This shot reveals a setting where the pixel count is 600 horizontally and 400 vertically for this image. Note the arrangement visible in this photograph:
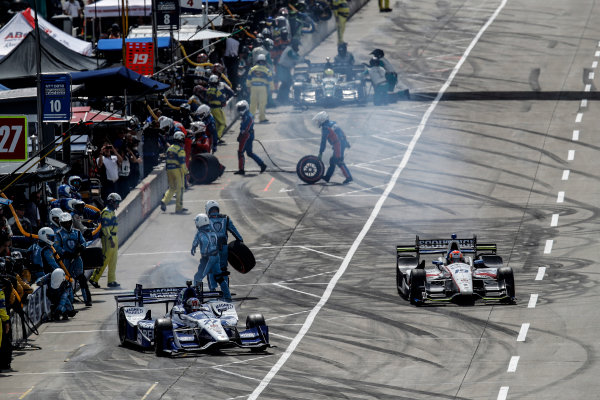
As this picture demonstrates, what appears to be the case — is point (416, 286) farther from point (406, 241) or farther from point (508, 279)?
point (406, 241)

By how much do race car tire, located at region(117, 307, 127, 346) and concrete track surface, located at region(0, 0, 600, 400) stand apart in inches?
11.5

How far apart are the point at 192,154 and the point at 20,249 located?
464 inches

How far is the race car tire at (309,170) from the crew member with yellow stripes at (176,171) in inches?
166

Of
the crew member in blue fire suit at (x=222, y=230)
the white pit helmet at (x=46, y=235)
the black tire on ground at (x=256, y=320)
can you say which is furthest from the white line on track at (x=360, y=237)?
the white pit helmet at (x=46, y=235)

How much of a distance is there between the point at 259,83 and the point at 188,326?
69.4 feet

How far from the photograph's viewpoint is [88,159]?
104 ft

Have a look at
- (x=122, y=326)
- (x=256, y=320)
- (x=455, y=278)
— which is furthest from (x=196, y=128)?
(x=256, y=320)

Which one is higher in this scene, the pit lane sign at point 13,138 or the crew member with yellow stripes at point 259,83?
the pit lane sign at point 13,138

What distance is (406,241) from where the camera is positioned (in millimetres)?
30094

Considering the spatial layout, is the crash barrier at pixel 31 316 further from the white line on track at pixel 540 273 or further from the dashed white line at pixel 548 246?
the dashed white line at pixel 548 246

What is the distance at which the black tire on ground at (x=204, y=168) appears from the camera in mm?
36156

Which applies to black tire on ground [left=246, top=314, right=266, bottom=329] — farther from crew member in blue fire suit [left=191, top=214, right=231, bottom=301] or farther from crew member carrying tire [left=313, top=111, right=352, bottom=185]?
crew member carrying tire [left=313, top=111, right=352, bottom=185]

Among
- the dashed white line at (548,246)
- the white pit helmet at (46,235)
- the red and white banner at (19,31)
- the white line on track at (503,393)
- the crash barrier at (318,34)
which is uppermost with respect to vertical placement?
the red and white banner at (19,31)

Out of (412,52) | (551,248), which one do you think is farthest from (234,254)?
(412,52)
